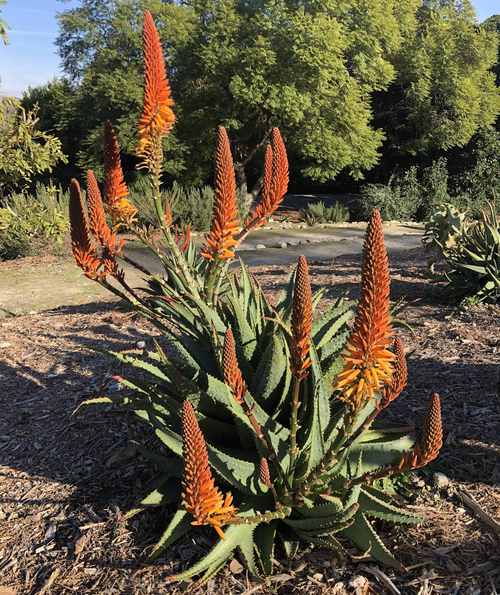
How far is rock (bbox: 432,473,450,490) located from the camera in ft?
9.34

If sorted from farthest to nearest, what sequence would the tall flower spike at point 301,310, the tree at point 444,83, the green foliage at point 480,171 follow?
the green foliage at point 480,171, the tree at point 444,83, the tall flower spike at point 301,310

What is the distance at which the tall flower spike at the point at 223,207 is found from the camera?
6.93ft

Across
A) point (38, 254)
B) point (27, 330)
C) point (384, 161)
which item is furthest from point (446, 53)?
point (27, 330)

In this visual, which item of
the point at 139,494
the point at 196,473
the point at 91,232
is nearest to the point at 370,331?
the point at 196,473

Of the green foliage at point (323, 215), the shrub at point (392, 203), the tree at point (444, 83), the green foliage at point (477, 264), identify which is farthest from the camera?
the tree at point (444, 83)

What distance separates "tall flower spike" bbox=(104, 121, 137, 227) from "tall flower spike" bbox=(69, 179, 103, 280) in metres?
0.16

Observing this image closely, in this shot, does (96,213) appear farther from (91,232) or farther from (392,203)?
(392,203)

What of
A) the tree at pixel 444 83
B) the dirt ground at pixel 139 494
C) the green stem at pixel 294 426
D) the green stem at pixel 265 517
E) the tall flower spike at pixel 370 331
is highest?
the tree at pixel 444 83

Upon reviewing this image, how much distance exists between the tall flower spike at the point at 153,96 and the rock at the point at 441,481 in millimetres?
2178

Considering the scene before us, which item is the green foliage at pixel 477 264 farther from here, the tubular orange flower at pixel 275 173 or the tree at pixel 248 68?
the tree at pixel 248 68

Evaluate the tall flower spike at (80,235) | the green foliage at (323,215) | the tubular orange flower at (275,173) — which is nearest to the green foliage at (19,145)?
the tall flower spike at (80,235)

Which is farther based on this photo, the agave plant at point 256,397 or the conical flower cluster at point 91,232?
the conical flower cluster at point 91,232

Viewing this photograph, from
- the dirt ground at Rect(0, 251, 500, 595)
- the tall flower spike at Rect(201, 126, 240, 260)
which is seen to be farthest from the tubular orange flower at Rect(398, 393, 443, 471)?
the tall flower spike at Rect(201, 126, 240, 260)

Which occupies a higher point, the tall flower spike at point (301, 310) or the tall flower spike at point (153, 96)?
the tall flower spike at point (153, 96)
